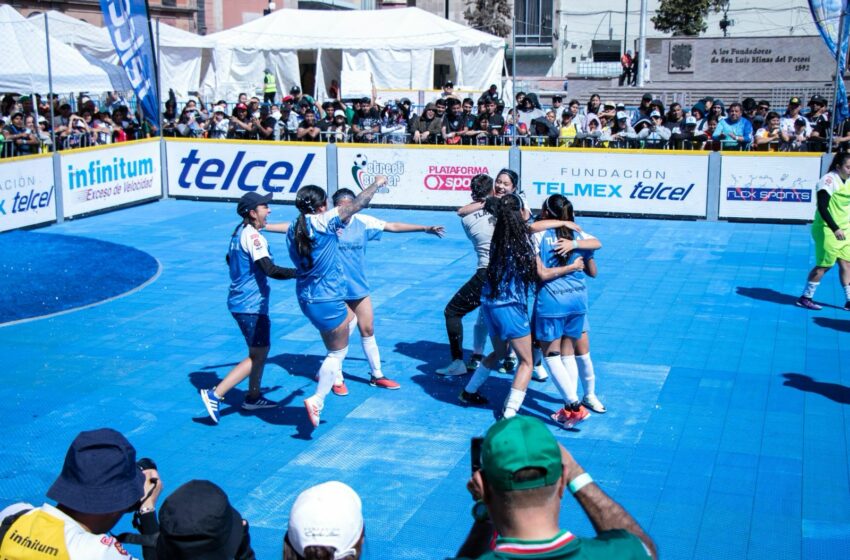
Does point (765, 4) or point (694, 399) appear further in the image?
point (765, 4)

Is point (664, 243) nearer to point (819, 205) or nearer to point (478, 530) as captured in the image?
point (819, 205)

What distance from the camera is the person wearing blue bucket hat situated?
330cm

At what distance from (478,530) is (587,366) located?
18.1 feet

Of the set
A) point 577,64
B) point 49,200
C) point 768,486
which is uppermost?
point 577,64

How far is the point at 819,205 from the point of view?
1141 cm

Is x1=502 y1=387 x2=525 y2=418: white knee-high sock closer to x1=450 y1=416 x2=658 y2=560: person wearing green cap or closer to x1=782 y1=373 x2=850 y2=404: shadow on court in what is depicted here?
x1=782 y1=373 x2=850 y2=404: shadow on court

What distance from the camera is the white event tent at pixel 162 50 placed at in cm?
2555

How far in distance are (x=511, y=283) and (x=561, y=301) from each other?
1.85 feet

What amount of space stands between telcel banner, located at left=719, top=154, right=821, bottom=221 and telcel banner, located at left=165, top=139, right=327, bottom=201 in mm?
7393

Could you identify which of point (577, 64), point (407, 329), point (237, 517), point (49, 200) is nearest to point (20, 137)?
point (49, 200)

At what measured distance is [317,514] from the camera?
293 centimetres

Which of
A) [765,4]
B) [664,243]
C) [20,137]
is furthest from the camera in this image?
[765,4]

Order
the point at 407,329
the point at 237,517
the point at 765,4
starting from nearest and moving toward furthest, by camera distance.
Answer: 1. the point at 237,517
2. the point at 407,329
3. the point at 765,4

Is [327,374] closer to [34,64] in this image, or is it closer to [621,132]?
[621,132]
